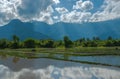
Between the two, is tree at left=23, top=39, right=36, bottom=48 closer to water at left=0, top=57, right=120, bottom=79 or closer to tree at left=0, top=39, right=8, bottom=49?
tree at left=0, top=39, right=8, bottom=49

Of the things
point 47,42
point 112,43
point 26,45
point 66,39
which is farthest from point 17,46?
point 112,43

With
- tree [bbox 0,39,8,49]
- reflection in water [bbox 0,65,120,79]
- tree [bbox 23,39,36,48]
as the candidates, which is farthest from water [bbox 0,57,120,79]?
tree [bbox 23,39,36,48]

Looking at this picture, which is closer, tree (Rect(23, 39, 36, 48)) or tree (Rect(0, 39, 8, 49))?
tree (Rect(0, 39, 8, 49))

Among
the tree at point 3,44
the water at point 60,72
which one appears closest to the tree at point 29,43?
the tree at point 3,44

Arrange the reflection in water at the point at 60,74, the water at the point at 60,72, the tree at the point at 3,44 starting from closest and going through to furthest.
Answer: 1. the reflection in water at the point at 60,74
2. the water at the point at 60,72
3. the tree at the point at 3,44

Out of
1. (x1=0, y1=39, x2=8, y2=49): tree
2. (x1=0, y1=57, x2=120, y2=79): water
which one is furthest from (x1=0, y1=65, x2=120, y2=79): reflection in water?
(x1=0, y1=39, x2=8, y2=49): tree

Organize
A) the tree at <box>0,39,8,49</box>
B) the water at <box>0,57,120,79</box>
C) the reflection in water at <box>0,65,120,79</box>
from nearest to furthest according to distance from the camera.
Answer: the reflection in water at <box>0,65,120,79</box> < the water at <box>0,57,120,79</box> < the tree at <box>0,39,8,49</box>

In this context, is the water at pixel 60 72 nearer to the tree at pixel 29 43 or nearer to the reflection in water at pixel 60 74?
the reflection in water at pixel 60 74

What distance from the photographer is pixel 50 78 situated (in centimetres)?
2486

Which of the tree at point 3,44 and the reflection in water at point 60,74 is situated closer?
the reflection in water at point 60,74

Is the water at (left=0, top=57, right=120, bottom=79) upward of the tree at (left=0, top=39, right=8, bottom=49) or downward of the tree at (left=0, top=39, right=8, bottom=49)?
downward

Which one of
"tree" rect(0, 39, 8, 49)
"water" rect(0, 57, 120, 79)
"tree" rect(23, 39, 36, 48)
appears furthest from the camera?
"tree" rect(23, 39, 36, 48)

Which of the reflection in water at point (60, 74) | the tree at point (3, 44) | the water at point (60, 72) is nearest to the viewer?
the reflection in water at point (60, 74)

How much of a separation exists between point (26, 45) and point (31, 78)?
3585 inches
